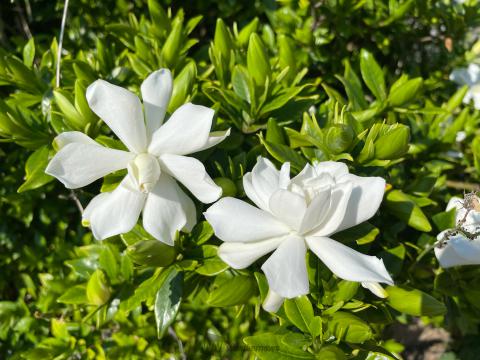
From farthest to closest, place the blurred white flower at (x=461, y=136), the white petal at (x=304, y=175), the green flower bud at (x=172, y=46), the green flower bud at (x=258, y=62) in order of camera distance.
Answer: the blurred white flower at (x=461, y=136) < the green flower bud at (x=172, y=46) < the green flower bud at (x=258, y=62) < the white petal at (x=304, y=175)

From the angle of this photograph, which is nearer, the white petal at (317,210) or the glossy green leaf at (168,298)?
the white petal at (317,210)

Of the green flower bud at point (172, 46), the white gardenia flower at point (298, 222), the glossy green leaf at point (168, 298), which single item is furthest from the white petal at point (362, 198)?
the green flower bud at point (172, 46)

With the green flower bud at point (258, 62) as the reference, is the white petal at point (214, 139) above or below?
below

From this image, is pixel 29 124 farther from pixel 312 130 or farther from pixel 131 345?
pixel 131 345

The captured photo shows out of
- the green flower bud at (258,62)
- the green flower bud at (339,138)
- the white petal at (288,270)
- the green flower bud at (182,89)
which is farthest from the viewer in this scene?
the green flower bud at (258,62)

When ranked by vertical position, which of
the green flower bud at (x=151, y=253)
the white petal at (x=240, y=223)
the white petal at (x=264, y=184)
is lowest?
the green flower bud at (x=151, y=253)

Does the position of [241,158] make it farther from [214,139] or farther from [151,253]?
[151,253]

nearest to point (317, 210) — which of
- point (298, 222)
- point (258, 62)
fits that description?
point (298, 222)

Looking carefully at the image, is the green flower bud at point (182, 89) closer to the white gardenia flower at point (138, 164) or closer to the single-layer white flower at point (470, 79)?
the white gardenia flower at point (138, 164)
